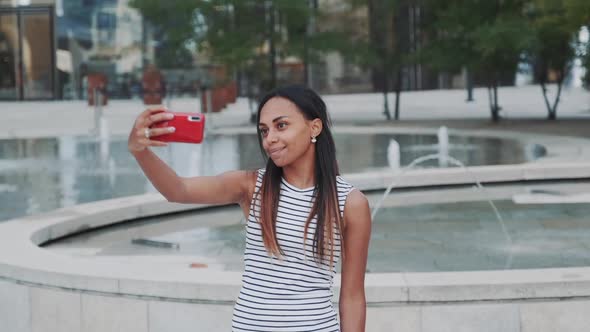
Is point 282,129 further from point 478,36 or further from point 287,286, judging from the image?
point 478,36

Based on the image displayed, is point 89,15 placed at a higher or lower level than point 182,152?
higher

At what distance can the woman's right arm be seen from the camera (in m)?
3.02

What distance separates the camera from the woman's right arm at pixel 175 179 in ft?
9.91

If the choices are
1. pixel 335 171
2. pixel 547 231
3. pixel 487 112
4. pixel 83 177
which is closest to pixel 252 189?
pixel 335 171

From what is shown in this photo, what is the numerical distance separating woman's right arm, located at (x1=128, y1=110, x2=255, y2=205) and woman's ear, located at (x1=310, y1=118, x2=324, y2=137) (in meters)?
0.26

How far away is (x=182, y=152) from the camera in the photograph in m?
21.3

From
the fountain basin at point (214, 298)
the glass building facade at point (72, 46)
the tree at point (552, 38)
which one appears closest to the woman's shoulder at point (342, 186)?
the fountain basin at point (214, 298)

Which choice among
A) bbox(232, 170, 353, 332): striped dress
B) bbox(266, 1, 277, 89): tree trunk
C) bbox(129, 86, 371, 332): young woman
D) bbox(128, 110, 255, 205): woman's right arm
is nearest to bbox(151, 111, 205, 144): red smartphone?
bbox(128, 110, 255, 205): woman's right arm

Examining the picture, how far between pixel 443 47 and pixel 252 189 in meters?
25.6

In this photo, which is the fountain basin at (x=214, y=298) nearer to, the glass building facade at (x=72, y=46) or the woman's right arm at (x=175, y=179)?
the woman's right arm at (x=175, y=179)

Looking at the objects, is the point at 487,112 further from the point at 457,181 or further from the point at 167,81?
the point at 457,181

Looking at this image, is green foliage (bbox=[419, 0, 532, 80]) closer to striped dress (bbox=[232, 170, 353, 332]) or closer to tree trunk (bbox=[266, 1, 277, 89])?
tree trunk (bbox=[266, 1, 277, 89])

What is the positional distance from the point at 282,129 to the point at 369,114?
3208cm

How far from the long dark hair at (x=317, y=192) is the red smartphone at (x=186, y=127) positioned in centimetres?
30
